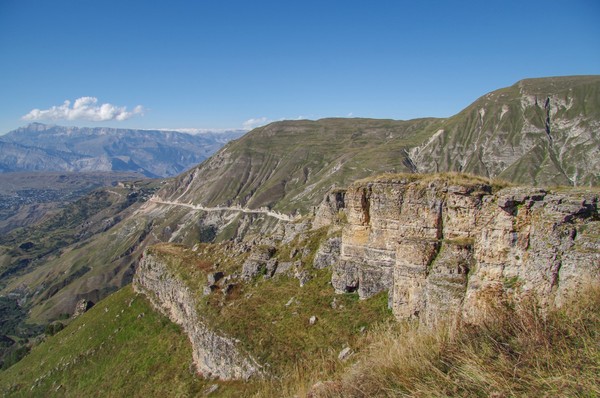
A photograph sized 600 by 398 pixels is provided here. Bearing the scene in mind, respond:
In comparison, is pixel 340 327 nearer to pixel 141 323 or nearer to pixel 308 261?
pixel 308 261

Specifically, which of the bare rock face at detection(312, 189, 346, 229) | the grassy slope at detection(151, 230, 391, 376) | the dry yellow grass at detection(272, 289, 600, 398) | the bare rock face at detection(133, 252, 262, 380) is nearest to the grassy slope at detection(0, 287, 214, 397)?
the bare rock face at detection(133, 252, 262, 380)

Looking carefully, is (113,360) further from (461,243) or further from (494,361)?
(494,361)

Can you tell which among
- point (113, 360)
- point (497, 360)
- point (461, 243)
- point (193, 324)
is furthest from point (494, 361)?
point (113, 360)

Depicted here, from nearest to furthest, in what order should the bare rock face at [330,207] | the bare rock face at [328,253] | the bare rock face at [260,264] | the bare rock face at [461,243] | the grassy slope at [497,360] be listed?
the grassy slope at [497,360]
the bare rock face at [461,243]
the bare rock face at [328,253]
the bare rock face at [260,264]
the bare rock face at [330,207]

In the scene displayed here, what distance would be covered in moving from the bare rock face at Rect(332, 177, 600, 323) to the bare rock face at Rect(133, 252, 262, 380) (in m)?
10.9

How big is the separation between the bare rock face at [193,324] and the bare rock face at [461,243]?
430 inches

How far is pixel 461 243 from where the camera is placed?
78.8 ft

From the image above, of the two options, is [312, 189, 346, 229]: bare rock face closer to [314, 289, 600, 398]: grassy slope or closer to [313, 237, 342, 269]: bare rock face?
[313, 237, 342, 269]: bare rock face

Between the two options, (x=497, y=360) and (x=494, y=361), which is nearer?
(x=494, y=361)

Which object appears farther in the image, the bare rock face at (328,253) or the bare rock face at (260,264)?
the bare rock face at (260,264)

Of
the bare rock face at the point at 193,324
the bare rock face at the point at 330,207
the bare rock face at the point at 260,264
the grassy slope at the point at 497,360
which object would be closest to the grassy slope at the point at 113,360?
the bare rock face at the point at 193,324

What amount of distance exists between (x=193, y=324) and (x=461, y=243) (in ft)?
97.4

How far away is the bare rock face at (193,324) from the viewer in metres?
32.9

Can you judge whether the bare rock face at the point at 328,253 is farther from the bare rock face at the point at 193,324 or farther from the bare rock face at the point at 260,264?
the bare rock face at the point at 193,324
